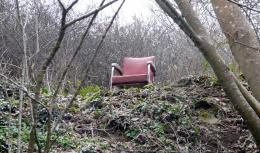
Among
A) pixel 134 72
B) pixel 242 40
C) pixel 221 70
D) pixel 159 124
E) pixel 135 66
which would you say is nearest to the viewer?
pixel 221 70

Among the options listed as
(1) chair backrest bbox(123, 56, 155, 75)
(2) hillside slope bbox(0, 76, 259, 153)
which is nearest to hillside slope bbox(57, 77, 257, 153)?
(2) hillside slope bbox(0, 76, 259, 153)

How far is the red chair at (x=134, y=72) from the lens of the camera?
7.93 m

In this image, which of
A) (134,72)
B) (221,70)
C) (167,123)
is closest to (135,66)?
(134,72)

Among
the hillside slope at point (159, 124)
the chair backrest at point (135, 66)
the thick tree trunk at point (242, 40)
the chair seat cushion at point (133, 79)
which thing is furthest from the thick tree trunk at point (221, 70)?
the chair backrest at point (135, 66)

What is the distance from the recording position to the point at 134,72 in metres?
8.91

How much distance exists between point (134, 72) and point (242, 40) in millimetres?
6091

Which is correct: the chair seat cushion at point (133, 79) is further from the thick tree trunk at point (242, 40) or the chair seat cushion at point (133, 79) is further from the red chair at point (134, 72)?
the thick tree trunk at point (242, 40)

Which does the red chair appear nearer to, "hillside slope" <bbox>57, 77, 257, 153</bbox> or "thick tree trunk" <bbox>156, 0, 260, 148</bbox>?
"hillside slope" <bbox>57, 77, 257, 153</bbox>

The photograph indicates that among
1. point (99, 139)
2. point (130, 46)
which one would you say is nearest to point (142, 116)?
point (99, 139)

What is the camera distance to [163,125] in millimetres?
4133

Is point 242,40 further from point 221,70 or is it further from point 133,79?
point 133,79

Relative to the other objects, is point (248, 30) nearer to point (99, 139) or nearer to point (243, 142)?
point (243, 142)

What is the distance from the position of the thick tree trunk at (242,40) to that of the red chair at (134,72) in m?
4.89

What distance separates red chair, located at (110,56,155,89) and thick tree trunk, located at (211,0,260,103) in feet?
16.1
